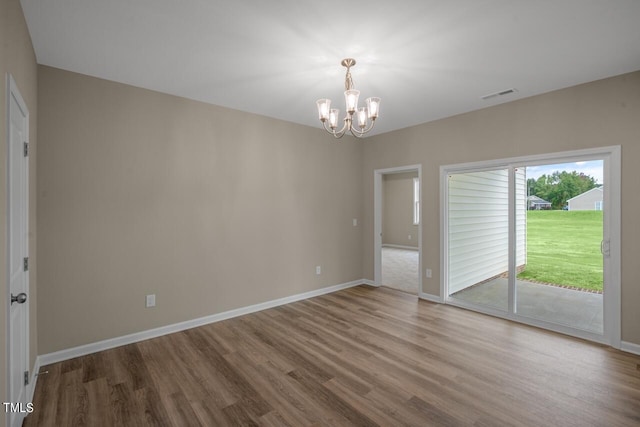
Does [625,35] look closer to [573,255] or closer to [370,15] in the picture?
[370,15]

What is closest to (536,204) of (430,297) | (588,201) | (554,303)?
(588,201)

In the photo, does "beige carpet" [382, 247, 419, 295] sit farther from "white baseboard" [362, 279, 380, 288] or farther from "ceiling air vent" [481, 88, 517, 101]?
"ceiling air vent" [481, 88, 517, 101]

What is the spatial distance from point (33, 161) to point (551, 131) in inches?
204

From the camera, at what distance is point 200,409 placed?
2166 mm

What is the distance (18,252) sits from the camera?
6.51ft

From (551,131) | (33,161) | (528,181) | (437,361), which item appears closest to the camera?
(33,161)

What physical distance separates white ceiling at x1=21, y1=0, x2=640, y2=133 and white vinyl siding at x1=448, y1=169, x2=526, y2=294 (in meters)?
1.25

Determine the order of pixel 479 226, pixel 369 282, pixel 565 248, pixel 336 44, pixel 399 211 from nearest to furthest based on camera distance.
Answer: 1. pixel 336 44
2. pixel 565 248
3. pixel 479 226
4. pixel 369 282
5. pixel 399 211

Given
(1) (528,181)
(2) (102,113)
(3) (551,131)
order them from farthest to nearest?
(1) (528,181) → (3) (551,131) → (2) (102,113)

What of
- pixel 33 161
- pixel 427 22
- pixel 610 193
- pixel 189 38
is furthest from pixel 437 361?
pixel 33 161

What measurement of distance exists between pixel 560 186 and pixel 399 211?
6588 millimetres

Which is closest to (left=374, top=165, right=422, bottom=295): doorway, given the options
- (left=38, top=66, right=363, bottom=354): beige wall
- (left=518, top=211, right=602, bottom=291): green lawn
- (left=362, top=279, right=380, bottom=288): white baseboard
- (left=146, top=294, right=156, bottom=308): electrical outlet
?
(left=362, top=279, right=380, bottom=288): white baseboard

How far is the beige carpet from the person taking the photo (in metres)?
5.46

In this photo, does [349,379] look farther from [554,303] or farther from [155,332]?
[554,303]
